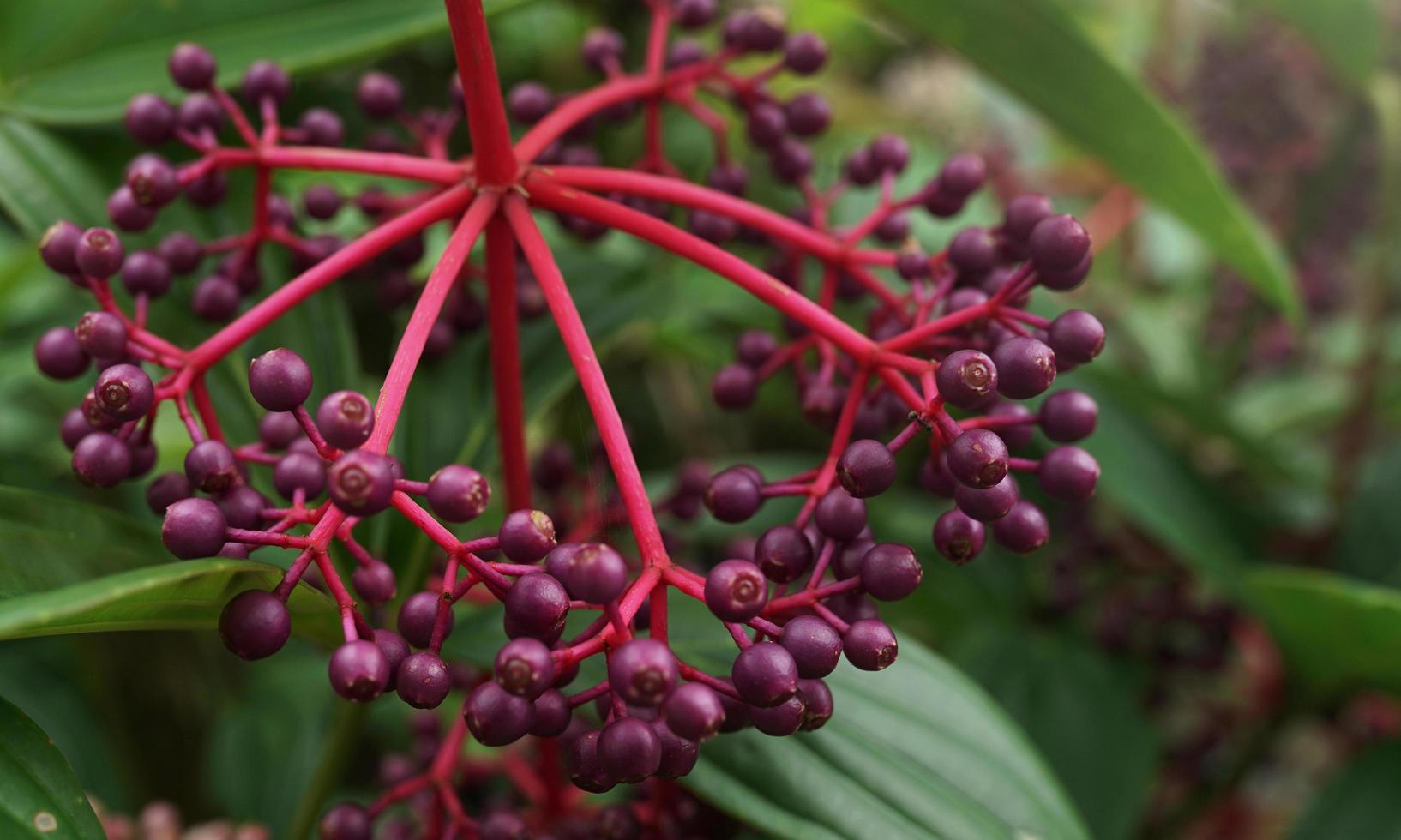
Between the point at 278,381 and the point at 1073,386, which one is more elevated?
the point at 1073,386

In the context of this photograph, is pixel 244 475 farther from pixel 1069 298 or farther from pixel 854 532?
pixel 1069 298

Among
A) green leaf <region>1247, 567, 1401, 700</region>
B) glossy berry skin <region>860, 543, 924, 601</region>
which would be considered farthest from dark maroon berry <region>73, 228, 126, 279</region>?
green leaf <region>1247, 567, 1401, 700</region>

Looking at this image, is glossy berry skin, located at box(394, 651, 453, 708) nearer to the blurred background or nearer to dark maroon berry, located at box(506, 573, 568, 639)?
dark maroon berry, located at box(506, 573, 568, 639)

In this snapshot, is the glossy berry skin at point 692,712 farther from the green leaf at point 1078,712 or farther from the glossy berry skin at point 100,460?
the green leaf at point 1078,712

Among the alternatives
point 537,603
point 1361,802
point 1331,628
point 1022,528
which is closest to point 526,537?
point 537,603

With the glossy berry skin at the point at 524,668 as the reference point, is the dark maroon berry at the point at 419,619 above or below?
above

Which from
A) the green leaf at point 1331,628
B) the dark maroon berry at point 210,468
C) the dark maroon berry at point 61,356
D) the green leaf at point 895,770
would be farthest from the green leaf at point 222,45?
the green leaf at point 1331,628

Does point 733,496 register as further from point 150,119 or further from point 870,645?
point 150,119
